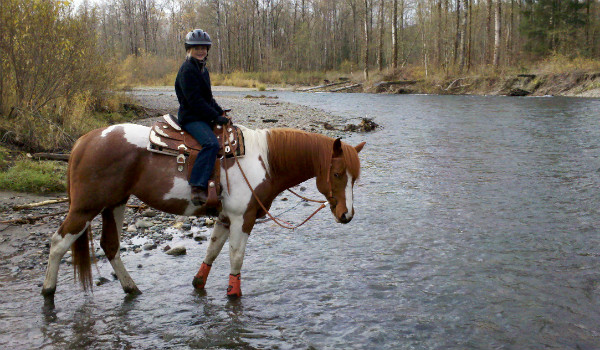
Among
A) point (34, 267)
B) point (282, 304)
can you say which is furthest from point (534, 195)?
point (34, 267)

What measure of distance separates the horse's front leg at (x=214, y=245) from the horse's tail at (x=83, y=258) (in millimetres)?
1138

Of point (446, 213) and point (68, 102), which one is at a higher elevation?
point (68, 102)

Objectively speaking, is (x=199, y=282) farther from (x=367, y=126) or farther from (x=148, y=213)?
(x=367, y=126)

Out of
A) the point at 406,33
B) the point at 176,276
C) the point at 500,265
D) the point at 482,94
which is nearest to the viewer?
the point at 176,276

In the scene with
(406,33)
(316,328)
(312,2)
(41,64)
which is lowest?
(316,328)

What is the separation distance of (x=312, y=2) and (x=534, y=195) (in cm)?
6509

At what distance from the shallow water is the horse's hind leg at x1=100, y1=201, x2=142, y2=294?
0.19 meters

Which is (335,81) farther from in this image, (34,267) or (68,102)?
(34,267)

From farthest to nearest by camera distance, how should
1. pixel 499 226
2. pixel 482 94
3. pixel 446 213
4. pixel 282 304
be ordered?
pixel 482 94, pixel 446 213, pixel 499 226, pixel 282 304

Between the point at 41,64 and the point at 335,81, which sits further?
the point at 335,81

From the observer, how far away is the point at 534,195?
9320 millimetres

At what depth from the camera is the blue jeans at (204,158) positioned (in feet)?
15.2

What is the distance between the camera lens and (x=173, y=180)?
15.6ft

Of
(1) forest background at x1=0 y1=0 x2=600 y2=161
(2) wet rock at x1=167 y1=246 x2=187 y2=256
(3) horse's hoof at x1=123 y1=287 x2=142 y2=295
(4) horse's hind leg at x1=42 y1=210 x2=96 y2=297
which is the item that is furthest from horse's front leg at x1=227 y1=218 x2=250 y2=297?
(1) forest background at x1=0 y1=0 x2=600 y2=161
